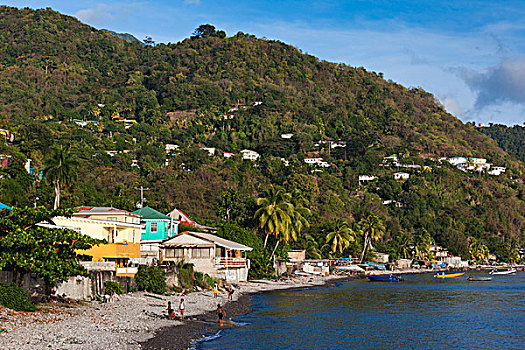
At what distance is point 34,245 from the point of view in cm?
3170

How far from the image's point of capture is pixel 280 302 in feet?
196

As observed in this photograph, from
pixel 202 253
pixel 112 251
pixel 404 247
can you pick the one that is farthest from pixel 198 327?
pixel 404 247

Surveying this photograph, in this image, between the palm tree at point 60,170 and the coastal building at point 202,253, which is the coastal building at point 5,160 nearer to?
the palm tree at point 60,170

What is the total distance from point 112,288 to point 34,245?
12.1 m

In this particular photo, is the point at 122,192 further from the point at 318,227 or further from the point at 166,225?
the point at 166,225

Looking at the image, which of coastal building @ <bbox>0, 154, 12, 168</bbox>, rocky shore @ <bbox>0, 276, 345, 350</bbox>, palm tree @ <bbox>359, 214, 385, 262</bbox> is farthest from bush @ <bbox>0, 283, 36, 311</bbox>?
palm tree @ <bbox>359, 214, 385, 262</bbox>

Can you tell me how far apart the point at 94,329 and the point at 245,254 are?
47.2 m

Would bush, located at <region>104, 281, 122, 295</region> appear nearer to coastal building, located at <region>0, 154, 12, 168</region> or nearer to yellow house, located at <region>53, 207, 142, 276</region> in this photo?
yellow house, located at <region>53, 207, 142, 276</region>

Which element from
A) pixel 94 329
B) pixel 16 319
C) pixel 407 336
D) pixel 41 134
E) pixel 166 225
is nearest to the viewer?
pixel 16 319

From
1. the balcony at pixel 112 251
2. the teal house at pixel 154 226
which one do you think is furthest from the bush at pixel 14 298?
the teal house at pixel 154 226

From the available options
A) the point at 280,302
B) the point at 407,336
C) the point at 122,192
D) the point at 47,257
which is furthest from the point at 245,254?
the point at 122,192

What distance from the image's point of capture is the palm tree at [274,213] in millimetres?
87938

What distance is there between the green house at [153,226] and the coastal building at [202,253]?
585cm

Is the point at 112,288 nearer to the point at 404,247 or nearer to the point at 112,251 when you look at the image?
the point at 112,251
